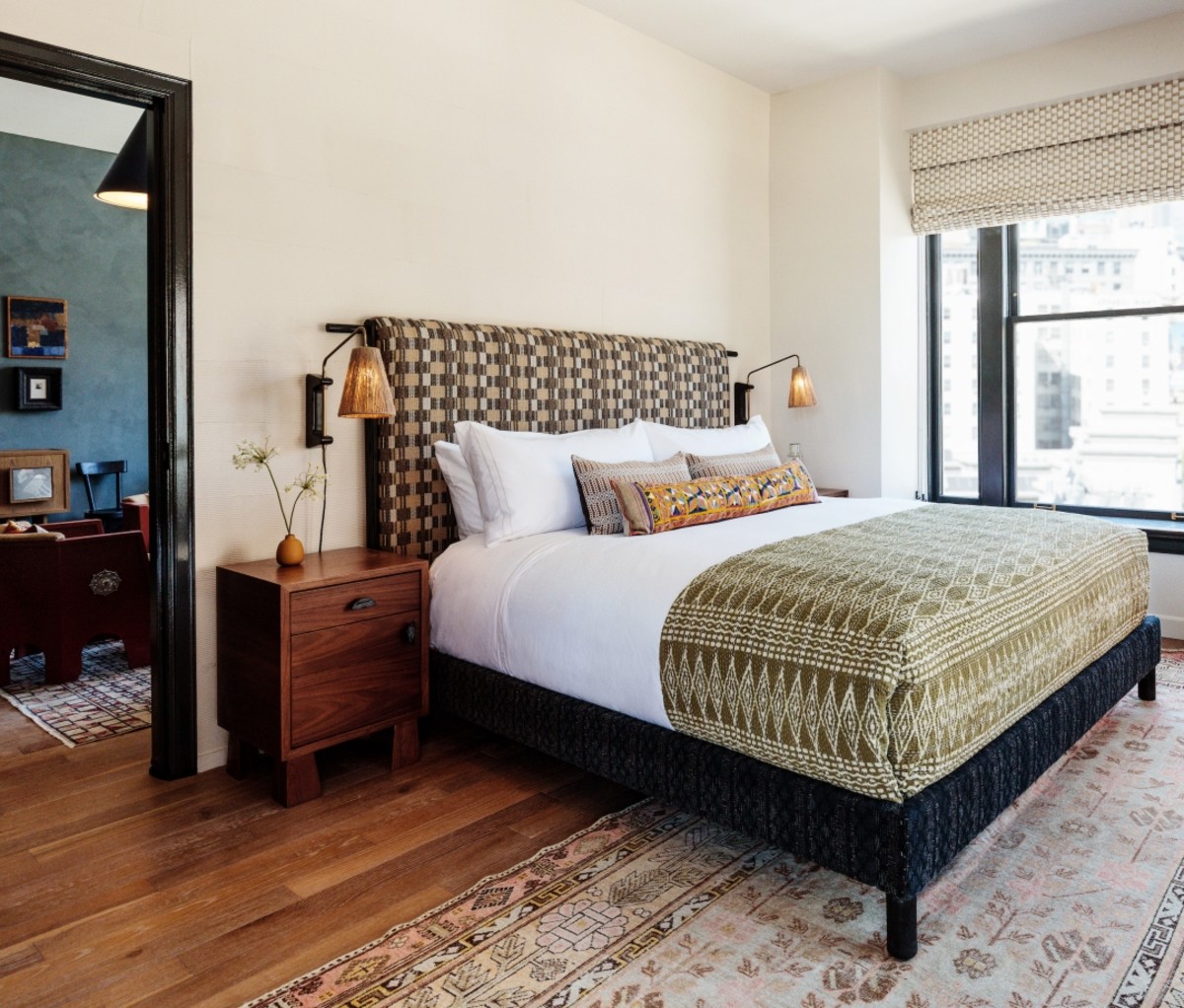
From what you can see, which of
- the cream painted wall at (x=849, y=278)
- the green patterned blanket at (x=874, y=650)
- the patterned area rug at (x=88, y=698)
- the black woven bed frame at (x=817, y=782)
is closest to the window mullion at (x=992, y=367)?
the cream painted wall at (x=849, y=278)

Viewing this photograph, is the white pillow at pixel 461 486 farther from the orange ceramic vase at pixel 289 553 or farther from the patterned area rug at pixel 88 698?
the patterned area rug at pixel 88 698

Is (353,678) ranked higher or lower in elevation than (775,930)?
higher

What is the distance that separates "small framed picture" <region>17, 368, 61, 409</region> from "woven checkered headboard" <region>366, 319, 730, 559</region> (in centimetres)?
405

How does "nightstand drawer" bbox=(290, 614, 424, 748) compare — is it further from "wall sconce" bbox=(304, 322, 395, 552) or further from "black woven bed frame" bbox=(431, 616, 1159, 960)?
"wall sconce" bbox=(304, 322, 395, 552)

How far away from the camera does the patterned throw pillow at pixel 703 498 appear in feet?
9.77

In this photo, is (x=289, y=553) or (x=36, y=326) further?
(x=36, y=326)

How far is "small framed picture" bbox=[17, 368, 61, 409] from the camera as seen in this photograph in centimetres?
595

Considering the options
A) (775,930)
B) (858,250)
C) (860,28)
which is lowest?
(775,930)

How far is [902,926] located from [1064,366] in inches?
149

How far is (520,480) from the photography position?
307 cm

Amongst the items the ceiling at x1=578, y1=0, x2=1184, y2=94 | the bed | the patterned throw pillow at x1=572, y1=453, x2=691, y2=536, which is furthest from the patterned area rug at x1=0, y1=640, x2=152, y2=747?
the ceiling at x1=578, y1=0, x2=1184, y2=94

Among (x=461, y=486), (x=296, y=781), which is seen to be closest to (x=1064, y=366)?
(x=461, y=486)

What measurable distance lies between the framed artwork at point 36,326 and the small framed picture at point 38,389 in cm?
11

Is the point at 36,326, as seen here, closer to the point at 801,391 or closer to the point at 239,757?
the point at 239,757
